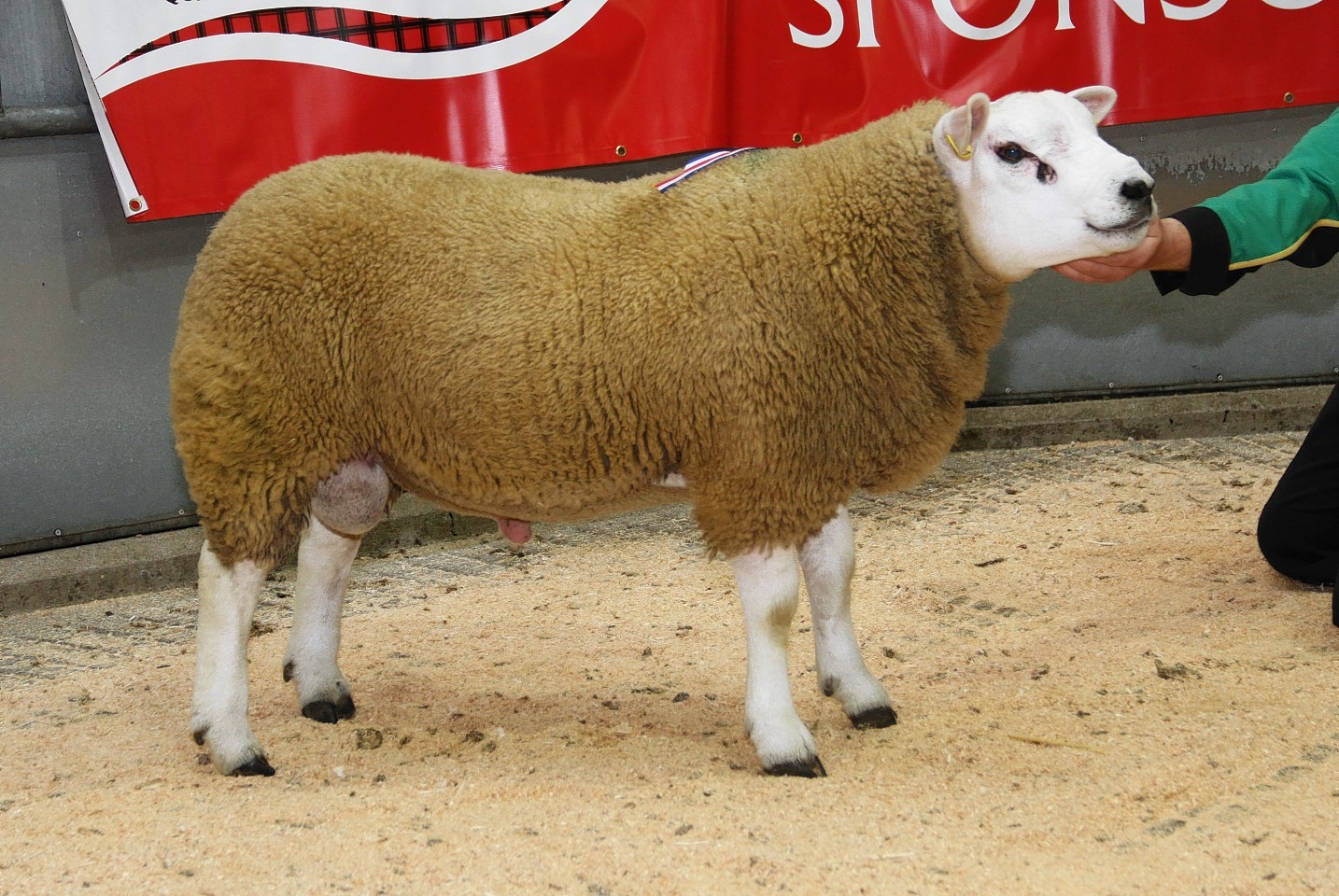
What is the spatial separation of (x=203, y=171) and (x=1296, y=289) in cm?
483

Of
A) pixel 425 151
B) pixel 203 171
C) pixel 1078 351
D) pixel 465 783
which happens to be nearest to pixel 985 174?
pixel 465 783

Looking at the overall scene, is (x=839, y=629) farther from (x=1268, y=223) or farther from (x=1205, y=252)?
(x=1268, y=223)

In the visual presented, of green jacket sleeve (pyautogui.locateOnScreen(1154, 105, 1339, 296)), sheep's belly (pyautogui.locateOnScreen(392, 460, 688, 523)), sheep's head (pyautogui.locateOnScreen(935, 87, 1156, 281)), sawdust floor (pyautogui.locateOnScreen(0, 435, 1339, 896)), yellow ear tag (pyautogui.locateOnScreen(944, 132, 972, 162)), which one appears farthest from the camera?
green jacket sleeve (pyautogui.locateOnScreen(1154, 105, 1339, 296))

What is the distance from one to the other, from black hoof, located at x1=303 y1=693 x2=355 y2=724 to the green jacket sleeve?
2387mm

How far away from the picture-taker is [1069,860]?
8.05 feet

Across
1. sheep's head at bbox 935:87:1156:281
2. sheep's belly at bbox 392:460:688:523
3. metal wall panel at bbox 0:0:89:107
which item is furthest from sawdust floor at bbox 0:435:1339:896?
metal wall panel at bbox 0:0:89:107

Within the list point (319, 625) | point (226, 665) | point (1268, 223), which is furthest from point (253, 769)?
point (1268, 223)

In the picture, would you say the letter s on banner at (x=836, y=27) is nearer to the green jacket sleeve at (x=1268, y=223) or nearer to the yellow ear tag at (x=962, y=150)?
the green jacket sleeve at (x=1268, y=223)

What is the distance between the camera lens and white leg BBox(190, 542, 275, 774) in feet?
9.92

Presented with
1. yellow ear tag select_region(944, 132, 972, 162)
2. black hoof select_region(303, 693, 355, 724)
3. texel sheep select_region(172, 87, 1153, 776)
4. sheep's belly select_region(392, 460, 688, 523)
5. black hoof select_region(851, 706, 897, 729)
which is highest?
yellow ear tag select_region(944, 132, 972, 162)

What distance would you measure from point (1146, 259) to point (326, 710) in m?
2.35

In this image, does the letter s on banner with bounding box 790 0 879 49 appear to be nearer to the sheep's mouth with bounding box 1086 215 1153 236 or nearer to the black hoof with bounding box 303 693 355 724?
the sheep's mouth with bounding box 1086 215 1153 236

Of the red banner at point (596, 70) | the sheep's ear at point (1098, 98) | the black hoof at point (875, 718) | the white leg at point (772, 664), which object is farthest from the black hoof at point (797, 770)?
the red banner at point (596, 70)

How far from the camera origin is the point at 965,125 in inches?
107
